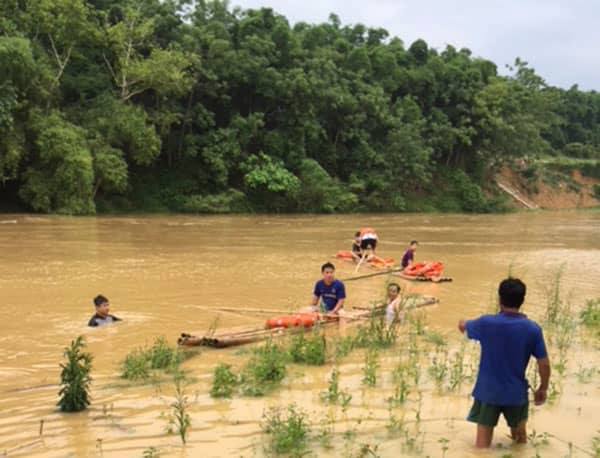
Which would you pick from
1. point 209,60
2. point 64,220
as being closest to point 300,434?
point 64,220

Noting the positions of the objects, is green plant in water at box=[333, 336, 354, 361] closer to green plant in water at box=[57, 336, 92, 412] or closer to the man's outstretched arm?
green plant in water at box=[57, 336, 92, 412]

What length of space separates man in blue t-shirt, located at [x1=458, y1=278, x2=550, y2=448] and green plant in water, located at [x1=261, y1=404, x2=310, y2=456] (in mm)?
1260

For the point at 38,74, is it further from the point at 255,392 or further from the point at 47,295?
the point at 255,392

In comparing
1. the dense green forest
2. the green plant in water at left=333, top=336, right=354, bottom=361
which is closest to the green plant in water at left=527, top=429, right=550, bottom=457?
the green plant in water at left=333, top=336, right=354, bottom=361

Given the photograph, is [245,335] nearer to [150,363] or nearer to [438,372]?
[150,363]

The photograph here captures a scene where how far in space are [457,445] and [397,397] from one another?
1.19 m

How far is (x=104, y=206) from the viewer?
31.6 m

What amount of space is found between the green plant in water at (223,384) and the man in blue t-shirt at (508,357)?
2.46 meters

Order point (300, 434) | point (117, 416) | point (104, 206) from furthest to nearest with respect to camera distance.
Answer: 1. point (104, 206)
2. point (117, 416)
3. point (300, 434)

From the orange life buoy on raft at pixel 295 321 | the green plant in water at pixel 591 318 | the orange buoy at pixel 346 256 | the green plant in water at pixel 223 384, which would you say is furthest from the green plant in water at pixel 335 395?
the orange buoy at pixel 346 256

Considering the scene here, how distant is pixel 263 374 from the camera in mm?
6602

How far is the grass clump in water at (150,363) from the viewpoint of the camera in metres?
6.83

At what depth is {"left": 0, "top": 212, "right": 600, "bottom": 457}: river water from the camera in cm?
520

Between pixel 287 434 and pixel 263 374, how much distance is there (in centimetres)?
179
